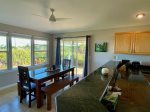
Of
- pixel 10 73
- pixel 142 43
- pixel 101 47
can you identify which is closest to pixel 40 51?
pixel 10 73

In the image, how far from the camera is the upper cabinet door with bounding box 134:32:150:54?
3.40 metres

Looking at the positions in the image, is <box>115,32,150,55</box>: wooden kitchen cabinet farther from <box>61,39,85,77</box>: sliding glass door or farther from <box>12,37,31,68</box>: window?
<box>12,37,31,68</box>: window

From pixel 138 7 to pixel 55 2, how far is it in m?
1.71

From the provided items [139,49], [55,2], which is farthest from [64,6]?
[139,49]

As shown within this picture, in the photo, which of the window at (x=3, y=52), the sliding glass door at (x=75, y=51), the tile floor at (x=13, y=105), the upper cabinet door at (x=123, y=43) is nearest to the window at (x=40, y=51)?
the sliding glass door at (x=75, y=51)

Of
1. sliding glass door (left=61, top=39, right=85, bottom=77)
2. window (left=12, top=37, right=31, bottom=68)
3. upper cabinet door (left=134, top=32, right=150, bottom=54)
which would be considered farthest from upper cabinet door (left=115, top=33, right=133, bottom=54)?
window (left=12, top=37, right=31, bottom=68)

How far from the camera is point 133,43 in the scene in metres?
3.57

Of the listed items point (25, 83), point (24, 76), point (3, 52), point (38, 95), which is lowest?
point (38, 95)

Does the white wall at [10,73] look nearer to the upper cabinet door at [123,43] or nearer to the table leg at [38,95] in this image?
the table leg at [38,95]

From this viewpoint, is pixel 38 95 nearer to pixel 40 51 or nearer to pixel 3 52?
pixel 3 52

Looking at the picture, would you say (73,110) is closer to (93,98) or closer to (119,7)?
(93,98)

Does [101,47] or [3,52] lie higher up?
[101,47]

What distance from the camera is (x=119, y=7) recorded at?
2264 millimetres

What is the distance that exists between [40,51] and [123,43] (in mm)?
3738
